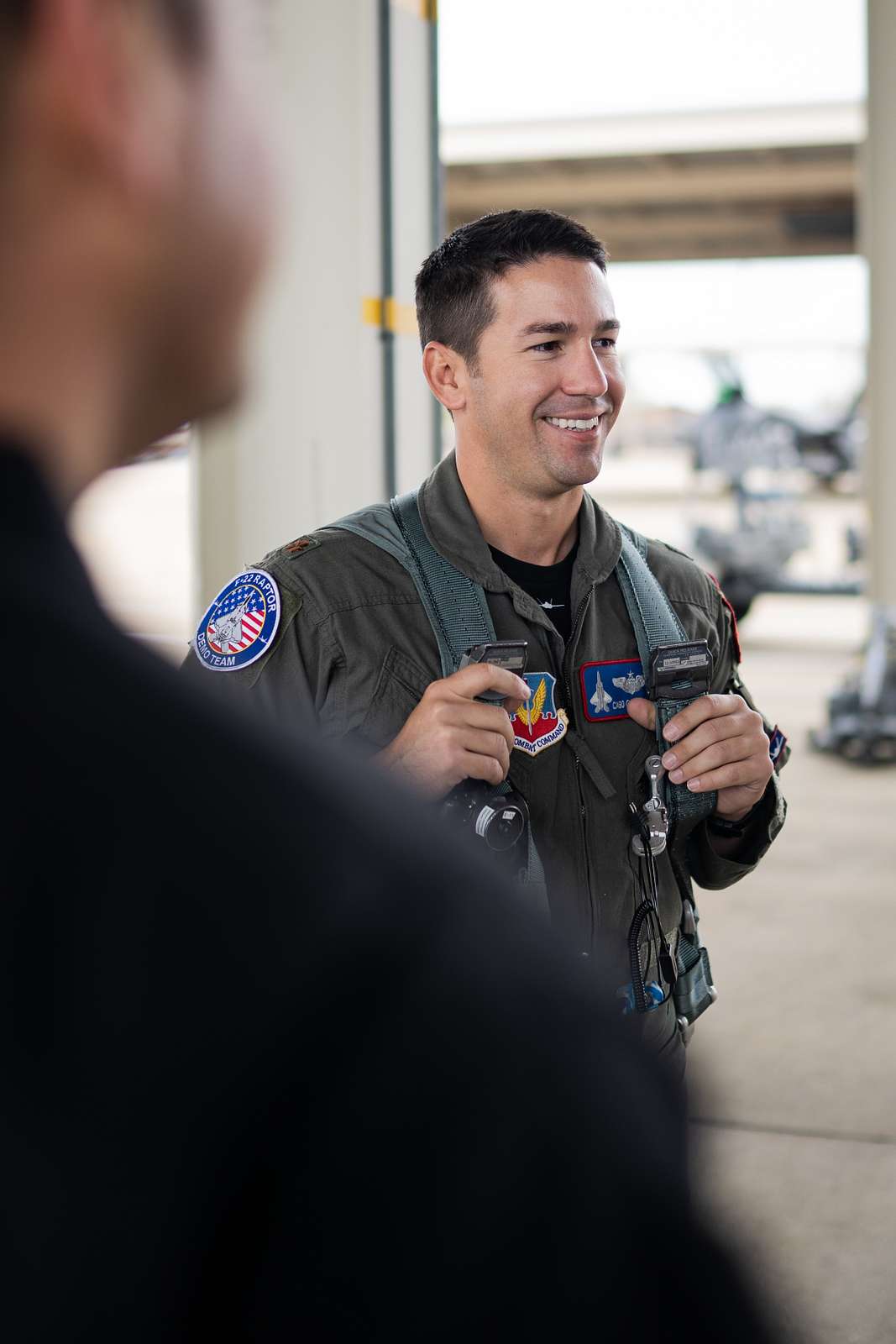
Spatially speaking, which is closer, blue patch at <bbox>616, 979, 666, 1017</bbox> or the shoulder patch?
blue patch at <bbox>616, 979, 666, 1017</bbox>

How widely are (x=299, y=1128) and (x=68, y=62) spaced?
29 cm

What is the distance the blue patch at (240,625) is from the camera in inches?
65.9

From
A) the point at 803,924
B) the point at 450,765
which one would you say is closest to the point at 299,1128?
the point at 450,765

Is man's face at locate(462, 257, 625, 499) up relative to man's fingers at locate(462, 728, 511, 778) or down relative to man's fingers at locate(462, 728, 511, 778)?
up

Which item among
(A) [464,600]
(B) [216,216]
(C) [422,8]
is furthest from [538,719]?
(C) [422,8]

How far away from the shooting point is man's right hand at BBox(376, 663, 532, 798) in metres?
1.50

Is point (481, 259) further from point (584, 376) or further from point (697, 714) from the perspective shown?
point (697, 714)

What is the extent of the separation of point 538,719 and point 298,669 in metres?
0.32

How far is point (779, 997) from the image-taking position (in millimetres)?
3779

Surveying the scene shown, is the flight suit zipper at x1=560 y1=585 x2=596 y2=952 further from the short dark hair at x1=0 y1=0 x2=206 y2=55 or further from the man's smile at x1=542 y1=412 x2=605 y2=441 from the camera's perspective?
the short dark hair at x1=0 y1=0 x2=206 y2=55

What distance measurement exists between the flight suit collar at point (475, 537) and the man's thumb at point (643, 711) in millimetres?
164

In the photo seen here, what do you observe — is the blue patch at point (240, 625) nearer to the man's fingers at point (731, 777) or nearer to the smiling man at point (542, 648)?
the smiling man at point (542, 648)

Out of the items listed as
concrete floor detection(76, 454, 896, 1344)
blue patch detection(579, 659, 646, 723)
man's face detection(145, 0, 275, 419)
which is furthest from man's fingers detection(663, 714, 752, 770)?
man's face detection(145, 0, 275, 419)

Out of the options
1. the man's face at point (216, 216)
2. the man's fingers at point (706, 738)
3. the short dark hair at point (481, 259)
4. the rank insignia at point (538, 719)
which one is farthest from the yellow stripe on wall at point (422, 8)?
the man's face at point (216, 216)
